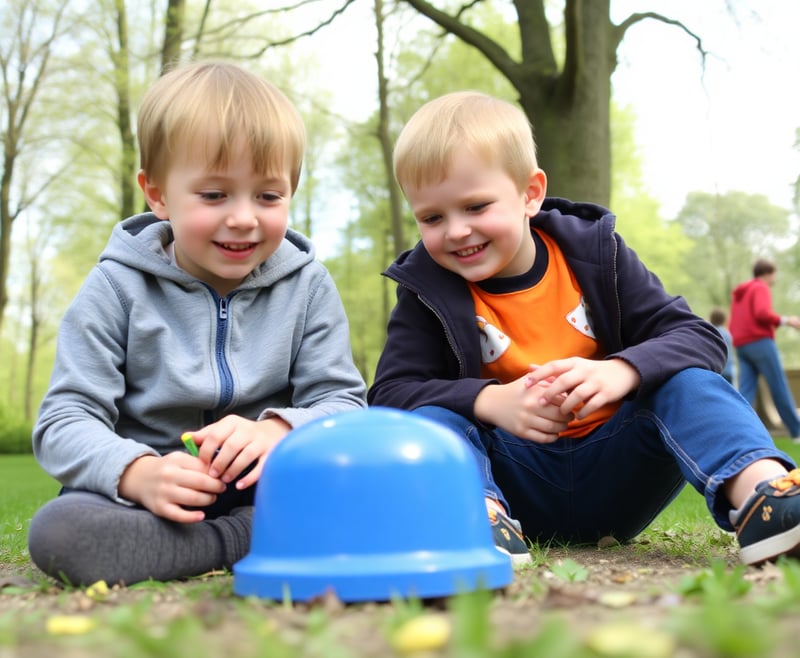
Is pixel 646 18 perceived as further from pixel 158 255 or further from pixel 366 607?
pixel 366 607

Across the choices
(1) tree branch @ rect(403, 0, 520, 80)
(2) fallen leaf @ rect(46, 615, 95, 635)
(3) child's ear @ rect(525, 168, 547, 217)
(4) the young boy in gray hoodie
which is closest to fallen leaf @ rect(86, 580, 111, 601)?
(4) the young boy in gray hoodie

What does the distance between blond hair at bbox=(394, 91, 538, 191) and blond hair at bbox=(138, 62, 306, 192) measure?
0.98 ft

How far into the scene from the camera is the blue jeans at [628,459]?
1.97m

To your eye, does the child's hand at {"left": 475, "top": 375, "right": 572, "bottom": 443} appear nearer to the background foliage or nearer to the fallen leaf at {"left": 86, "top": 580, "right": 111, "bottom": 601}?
the fallen leaf at {"left": 86, "top": 580, "right": 111, "bottom": 601}

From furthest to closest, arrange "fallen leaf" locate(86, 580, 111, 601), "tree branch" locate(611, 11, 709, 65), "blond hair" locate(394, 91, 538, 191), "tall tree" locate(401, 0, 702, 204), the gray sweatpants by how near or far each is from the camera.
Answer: "tree branch" locate(611, 11, 709, 65)
"tall tree" locate(401, 0, 702, 204)
"blond hair" locate(394, 91, 538, 191)
the gray sweatpants
"fallen leaf" locate(86, 580, 111, 601)

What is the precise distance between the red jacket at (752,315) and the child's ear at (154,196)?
729 centimetres

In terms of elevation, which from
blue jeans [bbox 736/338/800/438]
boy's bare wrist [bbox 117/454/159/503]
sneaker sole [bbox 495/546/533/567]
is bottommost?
blue jeans [bbox 736/338/800/438]

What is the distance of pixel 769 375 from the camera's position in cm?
867

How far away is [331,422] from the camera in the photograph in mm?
1603

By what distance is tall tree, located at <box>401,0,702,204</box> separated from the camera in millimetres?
6359

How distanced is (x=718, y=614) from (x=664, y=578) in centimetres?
79

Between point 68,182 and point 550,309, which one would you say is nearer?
point 550,309

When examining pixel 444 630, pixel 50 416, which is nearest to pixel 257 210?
pixel 50 416

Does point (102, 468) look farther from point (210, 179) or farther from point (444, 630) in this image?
point (444, 630)
